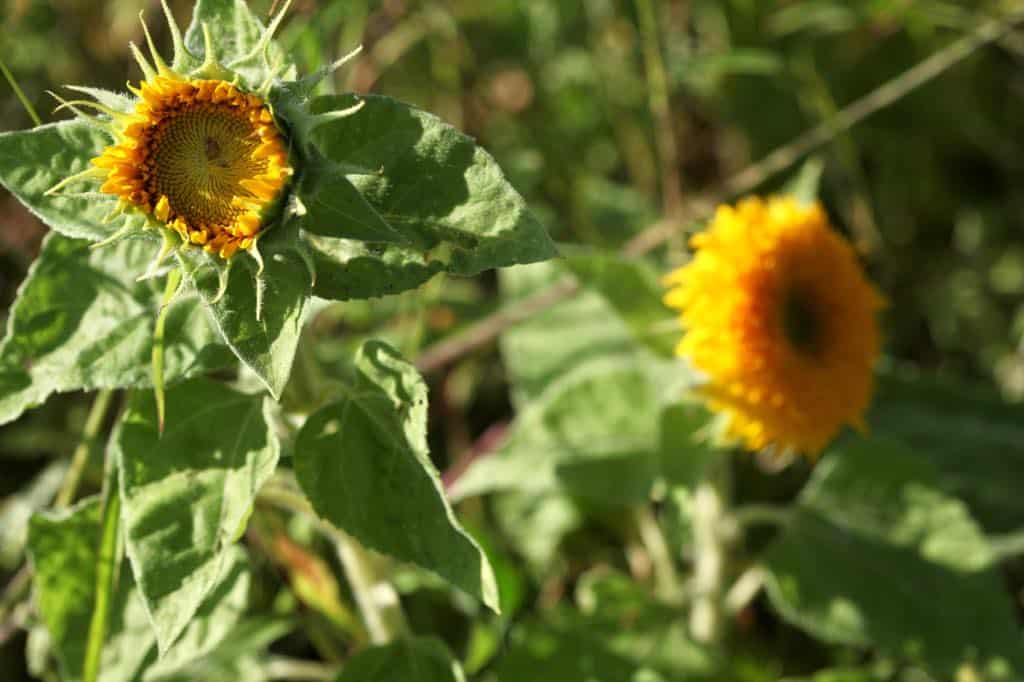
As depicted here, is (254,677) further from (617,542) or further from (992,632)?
(992,632)

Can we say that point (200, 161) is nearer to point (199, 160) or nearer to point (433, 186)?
point (199, 160)

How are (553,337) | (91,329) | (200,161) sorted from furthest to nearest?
(553,337) < (91,329) < (200,161)

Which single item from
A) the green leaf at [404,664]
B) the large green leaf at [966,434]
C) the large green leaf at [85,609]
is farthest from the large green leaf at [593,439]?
the large green leaf at [966,434]

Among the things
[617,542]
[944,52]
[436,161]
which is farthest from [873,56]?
[436,161]

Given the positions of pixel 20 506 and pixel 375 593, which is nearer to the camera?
pixel 375 593

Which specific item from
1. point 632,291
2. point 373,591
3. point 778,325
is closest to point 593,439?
point 632,291

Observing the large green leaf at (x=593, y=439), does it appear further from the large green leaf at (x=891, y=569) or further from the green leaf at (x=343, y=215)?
the green leaf at (x=343, y=215)
